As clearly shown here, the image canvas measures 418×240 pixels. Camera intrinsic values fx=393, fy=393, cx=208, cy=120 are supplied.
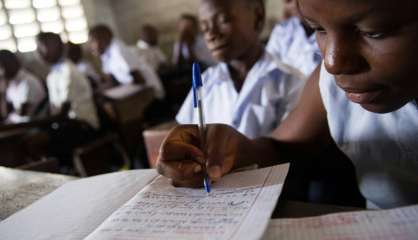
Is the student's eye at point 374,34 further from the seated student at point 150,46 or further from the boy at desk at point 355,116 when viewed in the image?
the seated student at point 150,46

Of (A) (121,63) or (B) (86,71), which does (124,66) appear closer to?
(A) (121,63)

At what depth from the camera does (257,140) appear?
2.46ft

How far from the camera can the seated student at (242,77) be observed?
115cm

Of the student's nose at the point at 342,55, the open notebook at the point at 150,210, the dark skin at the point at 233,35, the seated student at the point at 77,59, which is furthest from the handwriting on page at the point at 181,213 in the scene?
the seated student at the point at 77,59

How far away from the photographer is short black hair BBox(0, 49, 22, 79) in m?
3.19

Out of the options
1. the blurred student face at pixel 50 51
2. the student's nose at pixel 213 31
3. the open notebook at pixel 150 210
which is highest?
the student's nose at pixel 213 31

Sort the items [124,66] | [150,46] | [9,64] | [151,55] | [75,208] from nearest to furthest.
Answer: [75,208] → [9,64] → [124,66] → [151,55] → [150,46]

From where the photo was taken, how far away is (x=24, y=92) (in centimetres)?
327

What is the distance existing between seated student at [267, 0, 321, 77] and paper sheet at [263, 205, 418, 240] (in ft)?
4.07

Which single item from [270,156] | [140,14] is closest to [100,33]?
[140,14]

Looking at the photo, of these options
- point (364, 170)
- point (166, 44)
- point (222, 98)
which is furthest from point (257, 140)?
point (166, 44)

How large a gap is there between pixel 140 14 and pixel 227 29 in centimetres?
577

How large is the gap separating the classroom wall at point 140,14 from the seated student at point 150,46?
259mm

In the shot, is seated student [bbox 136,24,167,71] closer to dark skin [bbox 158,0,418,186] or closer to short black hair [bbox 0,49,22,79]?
short black hair [bbox 0,49,22,79]
